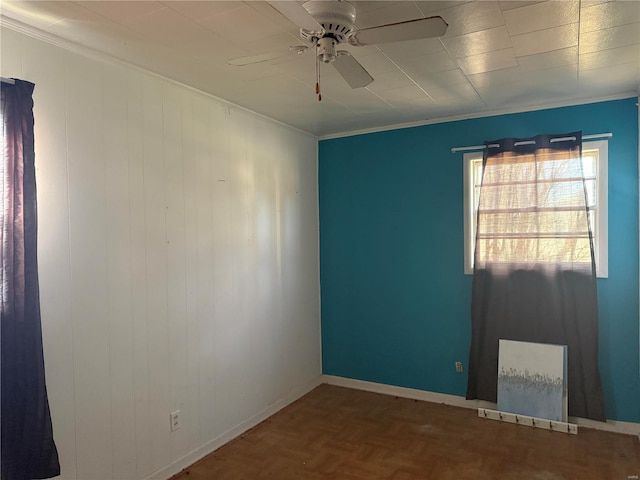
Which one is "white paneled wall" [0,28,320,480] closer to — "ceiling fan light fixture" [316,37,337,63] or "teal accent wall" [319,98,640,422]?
"teal accent wall" [319,98,640,422]

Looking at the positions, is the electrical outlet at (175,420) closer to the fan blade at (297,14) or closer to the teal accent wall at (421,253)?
the teal accent wall at (421,253)

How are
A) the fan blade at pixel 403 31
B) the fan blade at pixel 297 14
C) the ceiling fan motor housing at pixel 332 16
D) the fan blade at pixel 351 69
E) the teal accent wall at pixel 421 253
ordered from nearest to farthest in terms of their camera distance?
the fan blade at pixel 297 14
the fan blade at pixel 403 31
the ceiling fan motor housing at pixel 332 16
the fan blade at pixel 351 69
the teal accent wall at pixel 421 253

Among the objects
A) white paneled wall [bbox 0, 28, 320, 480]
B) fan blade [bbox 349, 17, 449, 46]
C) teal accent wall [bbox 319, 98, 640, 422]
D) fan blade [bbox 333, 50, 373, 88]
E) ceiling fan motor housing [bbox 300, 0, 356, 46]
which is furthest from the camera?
teal accent wall [bbox 319, 98, 640, 422]

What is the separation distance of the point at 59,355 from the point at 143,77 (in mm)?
1567

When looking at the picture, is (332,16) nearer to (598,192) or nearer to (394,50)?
(394,50)

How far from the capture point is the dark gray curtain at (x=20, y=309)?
1908mm

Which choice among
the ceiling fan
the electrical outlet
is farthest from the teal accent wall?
the ceiling fan

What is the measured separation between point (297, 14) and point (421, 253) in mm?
2711

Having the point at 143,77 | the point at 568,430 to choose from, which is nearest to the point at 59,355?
the point at 143,77

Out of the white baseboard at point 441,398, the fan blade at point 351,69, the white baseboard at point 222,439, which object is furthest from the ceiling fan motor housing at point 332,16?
the white baseboard at point 441,398

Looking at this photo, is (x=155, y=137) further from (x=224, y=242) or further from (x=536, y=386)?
(x=536, y=386)

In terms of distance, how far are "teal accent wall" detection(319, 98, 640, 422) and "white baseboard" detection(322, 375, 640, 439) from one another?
48 millimetres

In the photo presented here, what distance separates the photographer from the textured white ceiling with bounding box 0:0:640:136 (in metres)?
1.92

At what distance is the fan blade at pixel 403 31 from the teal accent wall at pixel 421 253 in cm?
219
